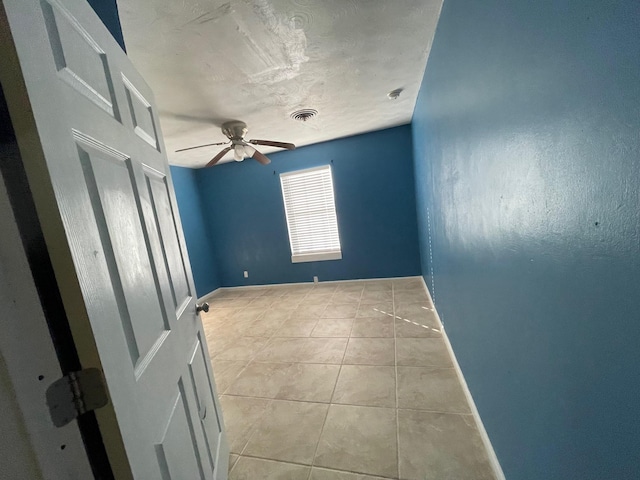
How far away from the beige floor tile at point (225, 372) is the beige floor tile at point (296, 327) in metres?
0.59

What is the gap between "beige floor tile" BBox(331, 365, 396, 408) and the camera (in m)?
1.66

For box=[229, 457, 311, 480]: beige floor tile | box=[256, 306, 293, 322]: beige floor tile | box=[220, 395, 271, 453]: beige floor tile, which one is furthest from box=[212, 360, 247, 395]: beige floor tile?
box=[256, 306, 293, 322]: beige floor tile

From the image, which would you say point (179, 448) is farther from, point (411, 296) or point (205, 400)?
point (411, 296)

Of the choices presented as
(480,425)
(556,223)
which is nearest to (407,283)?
(480,425)

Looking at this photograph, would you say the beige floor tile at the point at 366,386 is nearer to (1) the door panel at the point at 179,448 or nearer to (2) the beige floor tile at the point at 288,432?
(2) the beige floor tile at the point at 288,432

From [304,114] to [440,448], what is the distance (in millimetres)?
3075

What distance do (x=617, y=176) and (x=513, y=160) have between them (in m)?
0.39

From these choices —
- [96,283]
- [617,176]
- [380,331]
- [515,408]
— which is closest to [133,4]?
[96,283]

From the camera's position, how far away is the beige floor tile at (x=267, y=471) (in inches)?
49.1

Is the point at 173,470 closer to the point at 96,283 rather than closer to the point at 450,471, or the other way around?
the point at 96,283

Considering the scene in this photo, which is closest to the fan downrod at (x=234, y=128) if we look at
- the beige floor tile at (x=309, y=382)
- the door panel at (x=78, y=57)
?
the door panel at (x=78, y=57)

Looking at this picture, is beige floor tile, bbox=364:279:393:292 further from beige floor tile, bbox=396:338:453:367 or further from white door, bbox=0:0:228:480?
white door, bbox=0:0:228:480

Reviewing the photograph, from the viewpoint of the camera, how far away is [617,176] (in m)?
0.44

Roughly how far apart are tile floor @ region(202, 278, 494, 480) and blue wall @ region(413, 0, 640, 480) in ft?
1.06
